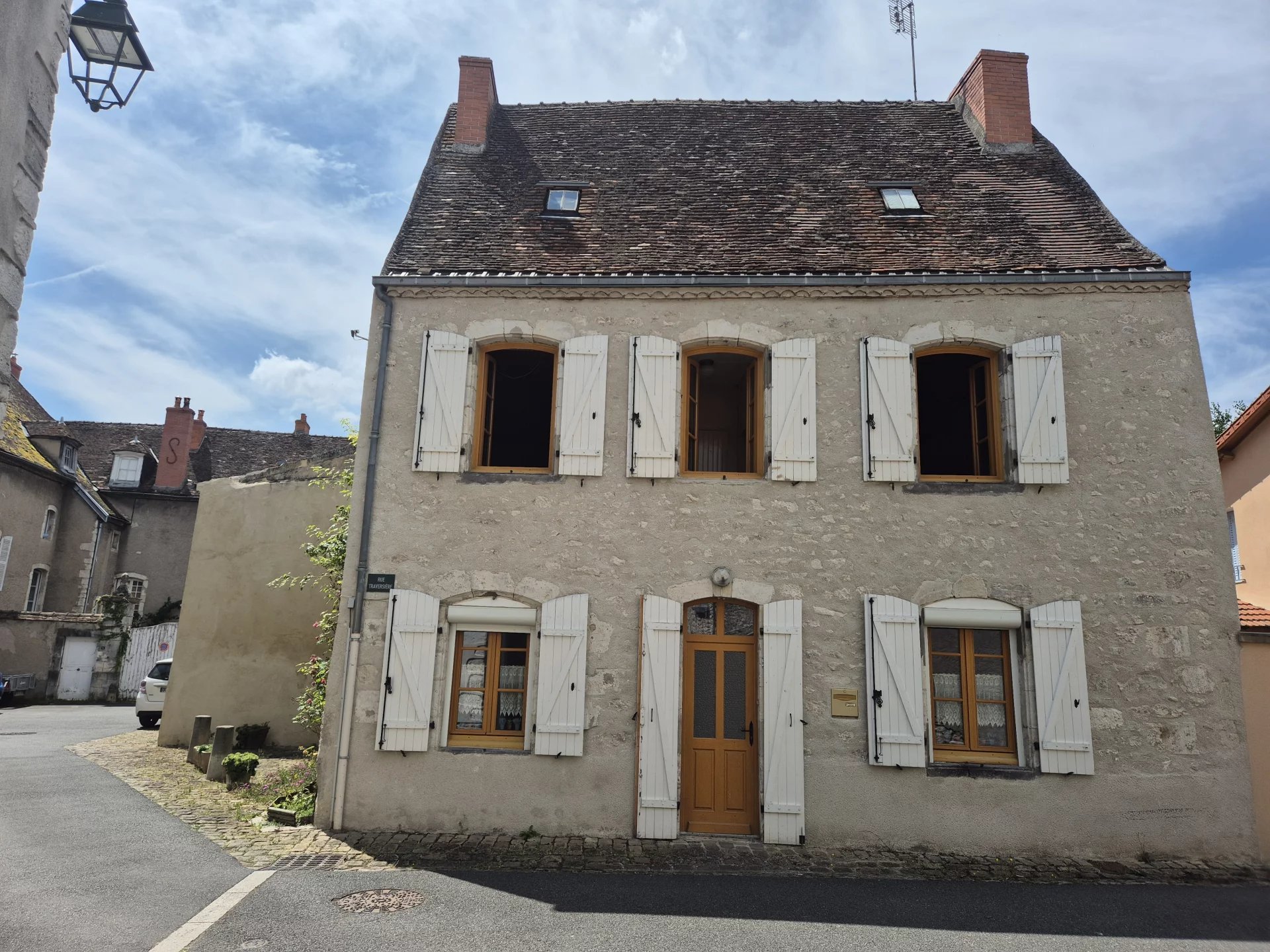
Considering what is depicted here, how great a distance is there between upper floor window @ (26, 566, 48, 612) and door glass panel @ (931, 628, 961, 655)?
2356 cm

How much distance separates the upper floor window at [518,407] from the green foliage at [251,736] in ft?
16.5

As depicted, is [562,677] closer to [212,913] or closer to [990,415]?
[212,913]

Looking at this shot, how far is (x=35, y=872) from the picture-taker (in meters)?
6.14

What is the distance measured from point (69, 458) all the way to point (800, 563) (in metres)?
23.8

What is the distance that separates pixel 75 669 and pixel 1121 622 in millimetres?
22700

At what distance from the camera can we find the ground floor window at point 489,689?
784cm

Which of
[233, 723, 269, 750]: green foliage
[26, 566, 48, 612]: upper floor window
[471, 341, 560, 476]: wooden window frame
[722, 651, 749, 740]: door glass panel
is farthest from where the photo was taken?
[26, 566, 48, 612]: upper floor window

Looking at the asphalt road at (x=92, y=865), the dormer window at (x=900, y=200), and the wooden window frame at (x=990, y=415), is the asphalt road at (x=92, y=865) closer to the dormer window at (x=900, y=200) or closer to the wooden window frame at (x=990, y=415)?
the wooden window frame at (x=990, y=415)

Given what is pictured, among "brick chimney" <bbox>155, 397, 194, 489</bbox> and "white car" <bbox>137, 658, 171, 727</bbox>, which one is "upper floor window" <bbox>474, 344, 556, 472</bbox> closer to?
"white car" <bbox>137, 658, 171, 727</bbox>

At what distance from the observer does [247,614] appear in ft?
37.9

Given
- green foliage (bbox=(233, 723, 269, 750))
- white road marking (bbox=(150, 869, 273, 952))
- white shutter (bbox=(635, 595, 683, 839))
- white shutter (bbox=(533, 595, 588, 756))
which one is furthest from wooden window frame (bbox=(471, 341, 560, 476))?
green foliage (bbox=(233, 723, 269, 750))

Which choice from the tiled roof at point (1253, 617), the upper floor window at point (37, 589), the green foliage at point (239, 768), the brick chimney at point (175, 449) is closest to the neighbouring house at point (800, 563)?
the tiled roof at point (1253, 617)

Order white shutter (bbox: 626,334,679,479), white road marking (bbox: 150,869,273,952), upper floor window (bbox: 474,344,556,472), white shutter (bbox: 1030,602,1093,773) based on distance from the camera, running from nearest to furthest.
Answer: white road marking (bbox: 150,869,273,952) < white shutter (bbox: 1030,602,1093,773) < white shutter (bbox: 626,334,679,479) < upper floor window (bbox: 474,344,556,472)

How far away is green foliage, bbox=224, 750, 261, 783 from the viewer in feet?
30.4
